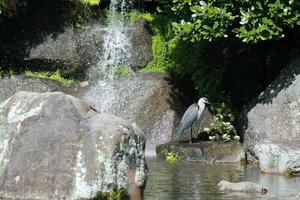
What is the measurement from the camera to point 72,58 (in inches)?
900

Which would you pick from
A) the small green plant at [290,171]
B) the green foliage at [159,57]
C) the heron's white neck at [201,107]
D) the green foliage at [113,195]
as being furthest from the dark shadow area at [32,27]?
the green foliage at [113,195]

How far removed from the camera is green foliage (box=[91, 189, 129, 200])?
962 cm

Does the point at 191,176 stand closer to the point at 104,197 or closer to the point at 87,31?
the point at 104,197

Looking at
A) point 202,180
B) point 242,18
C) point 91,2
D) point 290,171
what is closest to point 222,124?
point 242,18

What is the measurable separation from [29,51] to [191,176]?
403 inches

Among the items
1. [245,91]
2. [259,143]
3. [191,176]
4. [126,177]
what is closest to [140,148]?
[126,177]

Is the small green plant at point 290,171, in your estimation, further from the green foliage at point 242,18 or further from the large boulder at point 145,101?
the large boulder at point 145,101

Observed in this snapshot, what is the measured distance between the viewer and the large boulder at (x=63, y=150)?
9.65 meters

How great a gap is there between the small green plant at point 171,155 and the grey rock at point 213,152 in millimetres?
27

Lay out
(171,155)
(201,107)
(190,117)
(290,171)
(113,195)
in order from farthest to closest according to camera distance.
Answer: (201,107) < (190,117) < (171,155) < (290,171) < (113,195)

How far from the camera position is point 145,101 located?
2064cm

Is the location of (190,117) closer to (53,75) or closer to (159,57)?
(159,57)

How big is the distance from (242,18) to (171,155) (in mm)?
3525

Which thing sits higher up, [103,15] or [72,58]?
[103,15]
